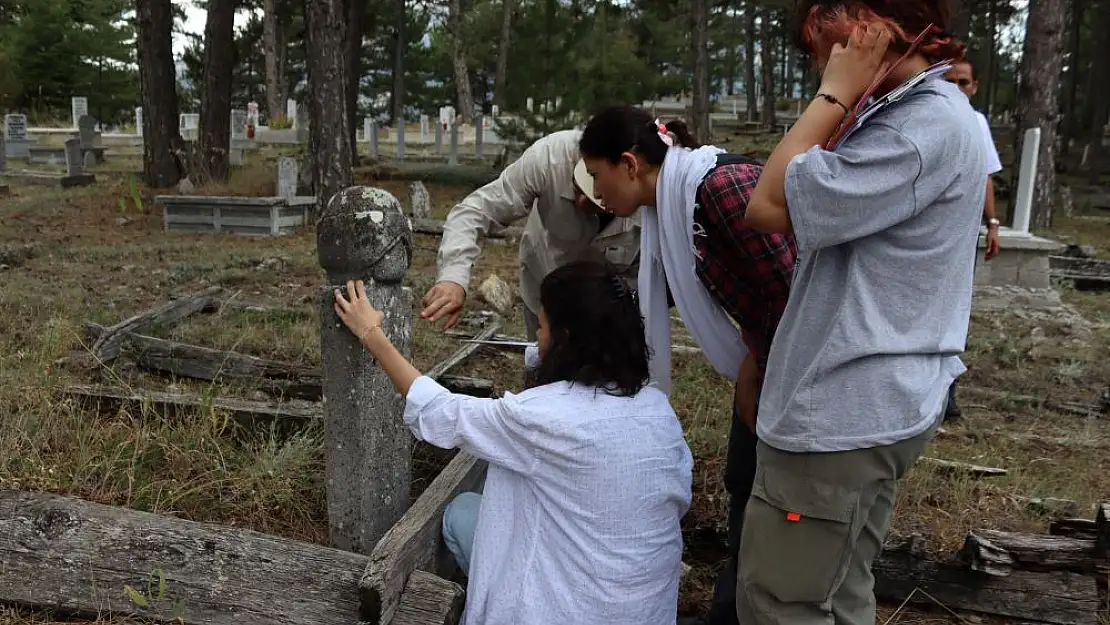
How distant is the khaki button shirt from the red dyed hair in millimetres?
1376

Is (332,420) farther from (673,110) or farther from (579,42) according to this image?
(673,110)

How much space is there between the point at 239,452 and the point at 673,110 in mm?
36411

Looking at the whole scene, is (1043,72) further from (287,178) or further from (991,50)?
(991,50)

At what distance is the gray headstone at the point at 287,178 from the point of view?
1041 centimetres

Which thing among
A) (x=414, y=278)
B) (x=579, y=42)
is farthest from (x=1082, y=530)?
(x=579, y=42)

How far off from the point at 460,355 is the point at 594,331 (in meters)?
2.73

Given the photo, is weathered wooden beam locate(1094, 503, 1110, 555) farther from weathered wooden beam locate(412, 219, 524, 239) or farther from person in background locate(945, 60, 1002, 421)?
weathered wooden beam locate(412, 219, 524, 239)

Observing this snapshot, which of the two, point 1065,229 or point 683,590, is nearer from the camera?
point 683,590

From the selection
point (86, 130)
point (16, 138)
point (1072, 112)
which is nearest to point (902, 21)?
point (86, 130)

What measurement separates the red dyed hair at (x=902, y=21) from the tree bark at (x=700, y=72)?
16424 mm

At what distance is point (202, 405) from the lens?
3479mm

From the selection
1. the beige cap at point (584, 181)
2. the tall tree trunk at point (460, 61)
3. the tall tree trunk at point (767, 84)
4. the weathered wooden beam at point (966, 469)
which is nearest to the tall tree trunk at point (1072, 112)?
the tall tree trunk at point (767, 84)

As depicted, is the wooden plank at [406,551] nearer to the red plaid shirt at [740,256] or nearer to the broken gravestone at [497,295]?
the red plaid shirt at [740,256]

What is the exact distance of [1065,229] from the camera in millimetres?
13078
